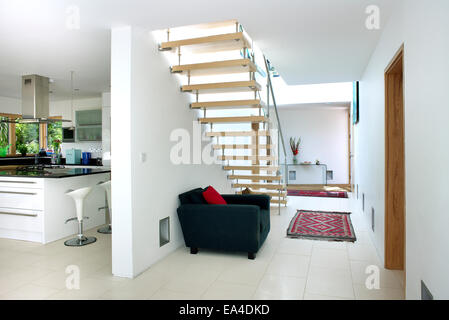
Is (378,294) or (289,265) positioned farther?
(289,265)

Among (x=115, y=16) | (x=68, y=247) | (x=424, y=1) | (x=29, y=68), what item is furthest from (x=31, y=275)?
(x=424, y=1)

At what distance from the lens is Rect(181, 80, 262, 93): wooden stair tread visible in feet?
13.0

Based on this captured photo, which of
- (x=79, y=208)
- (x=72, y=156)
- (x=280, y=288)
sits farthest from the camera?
(x=72, y=156)

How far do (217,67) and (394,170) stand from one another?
2238 mm

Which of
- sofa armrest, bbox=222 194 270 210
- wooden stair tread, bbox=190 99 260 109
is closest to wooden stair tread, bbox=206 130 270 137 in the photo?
wooden stair tread, bbox=190 99 260 109

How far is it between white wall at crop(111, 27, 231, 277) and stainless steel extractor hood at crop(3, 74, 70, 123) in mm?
2706

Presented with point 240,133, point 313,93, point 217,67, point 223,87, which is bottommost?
point 240,133

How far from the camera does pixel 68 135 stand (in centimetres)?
783

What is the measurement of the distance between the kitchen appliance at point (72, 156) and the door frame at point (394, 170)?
6.63m

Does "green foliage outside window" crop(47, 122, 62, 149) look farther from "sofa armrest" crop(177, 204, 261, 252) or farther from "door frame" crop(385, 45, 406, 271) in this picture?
"door frame" crop(385, 45, 406, 271)

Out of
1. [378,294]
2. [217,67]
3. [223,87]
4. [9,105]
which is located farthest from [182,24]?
[9,105]

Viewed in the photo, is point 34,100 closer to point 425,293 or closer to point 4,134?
point 4,134

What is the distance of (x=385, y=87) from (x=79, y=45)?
348 cm

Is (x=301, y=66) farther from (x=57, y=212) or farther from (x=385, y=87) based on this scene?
(x=57, y=212)
